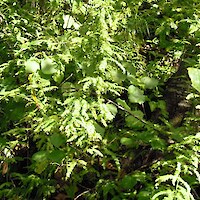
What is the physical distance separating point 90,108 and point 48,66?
279 mm

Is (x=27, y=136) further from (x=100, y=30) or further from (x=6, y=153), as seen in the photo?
(x=100, y=30)

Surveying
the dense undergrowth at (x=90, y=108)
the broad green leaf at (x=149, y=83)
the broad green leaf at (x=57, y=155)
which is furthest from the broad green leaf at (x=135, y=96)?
the broad green leaf at (x=57, y=155)

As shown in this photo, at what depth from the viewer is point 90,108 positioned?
1.66m

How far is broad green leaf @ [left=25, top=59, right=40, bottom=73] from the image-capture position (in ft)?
5.61

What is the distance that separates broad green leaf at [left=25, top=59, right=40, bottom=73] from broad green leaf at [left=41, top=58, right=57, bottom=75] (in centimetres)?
3

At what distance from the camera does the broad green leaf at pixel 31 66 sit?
171cm

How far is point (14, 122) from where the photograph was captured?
208 centimetres

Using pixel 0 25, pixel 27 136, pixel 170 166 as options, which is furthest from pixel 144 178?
pixel 0 25

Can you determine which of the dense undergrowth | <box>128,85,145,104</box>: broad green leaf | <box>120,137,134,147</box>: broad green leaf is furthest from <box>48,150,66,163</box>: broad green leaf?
<box>128,85,145,104</box>: broad green leaf

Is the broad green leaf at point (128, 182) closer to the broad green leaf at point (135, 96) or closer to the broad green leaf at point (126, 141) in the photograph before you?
the broad green leaf at point (126, 141)

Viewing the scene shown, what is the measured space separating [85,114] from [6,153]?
60cm

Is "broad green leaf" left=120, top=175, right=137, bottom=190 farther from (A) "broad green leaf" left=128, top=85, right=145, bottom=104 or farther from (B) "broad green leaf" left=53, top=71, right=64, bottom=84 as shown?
(B) "broad green leaf" left=53, top=71, right=64, bottom=84

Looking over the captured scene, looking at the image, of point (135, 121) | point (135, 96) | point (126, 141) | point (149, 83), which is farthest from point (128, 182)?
point (149, 83)

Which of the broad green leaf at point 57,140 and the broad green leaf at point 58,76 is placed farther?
the broad green leaf at point 58,76
